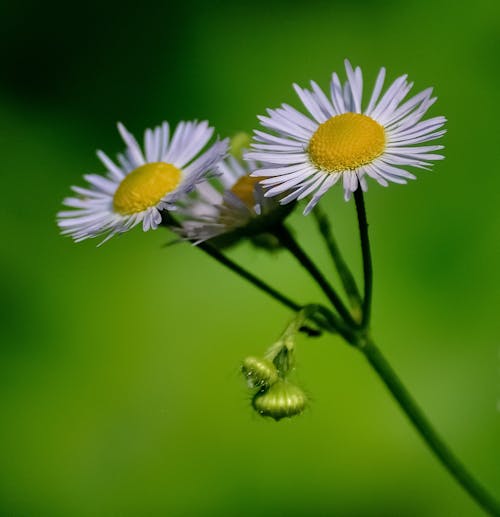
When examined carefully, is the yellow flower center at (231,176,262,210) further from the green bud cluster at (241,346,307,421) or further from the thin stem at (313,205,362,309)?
A: the green bud cluster at (241,346,307,421)

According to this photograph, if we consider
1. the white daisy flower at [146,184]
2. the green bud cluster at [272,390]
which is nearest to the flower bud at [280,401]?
the green bud cluster at [272,390]

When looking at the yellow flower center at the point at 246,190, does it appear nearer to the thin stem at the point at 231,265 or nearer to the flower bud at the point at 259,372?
the thin stem at the point at 231,265

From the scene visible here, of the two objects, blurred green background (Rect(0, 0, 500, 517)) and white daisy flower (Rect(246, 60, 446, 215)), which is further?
blurred green background (Rect(0, 0, 500, 517))

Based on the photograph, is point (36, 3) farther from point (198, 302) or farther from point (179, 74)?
point (198, 302)

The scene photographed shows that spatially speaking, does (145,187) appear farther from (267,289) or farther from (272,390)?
(272,390)

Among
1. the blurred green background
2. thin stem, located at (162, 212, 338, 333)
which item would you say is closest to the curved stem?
thin stem, located at (162, 212, 338, 333)

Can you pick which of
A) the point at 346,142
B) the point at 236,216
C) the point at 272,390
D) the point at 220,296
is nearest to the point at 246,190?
the point at 236,216

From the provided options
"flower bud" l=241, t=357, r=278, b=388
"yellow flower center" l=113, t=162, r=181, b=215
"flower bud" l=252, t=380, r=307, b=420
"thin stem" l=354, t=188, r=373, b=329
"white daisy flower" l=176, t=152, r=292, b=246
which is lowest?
"flower bud" l=252, t=380, r=307, b=420
